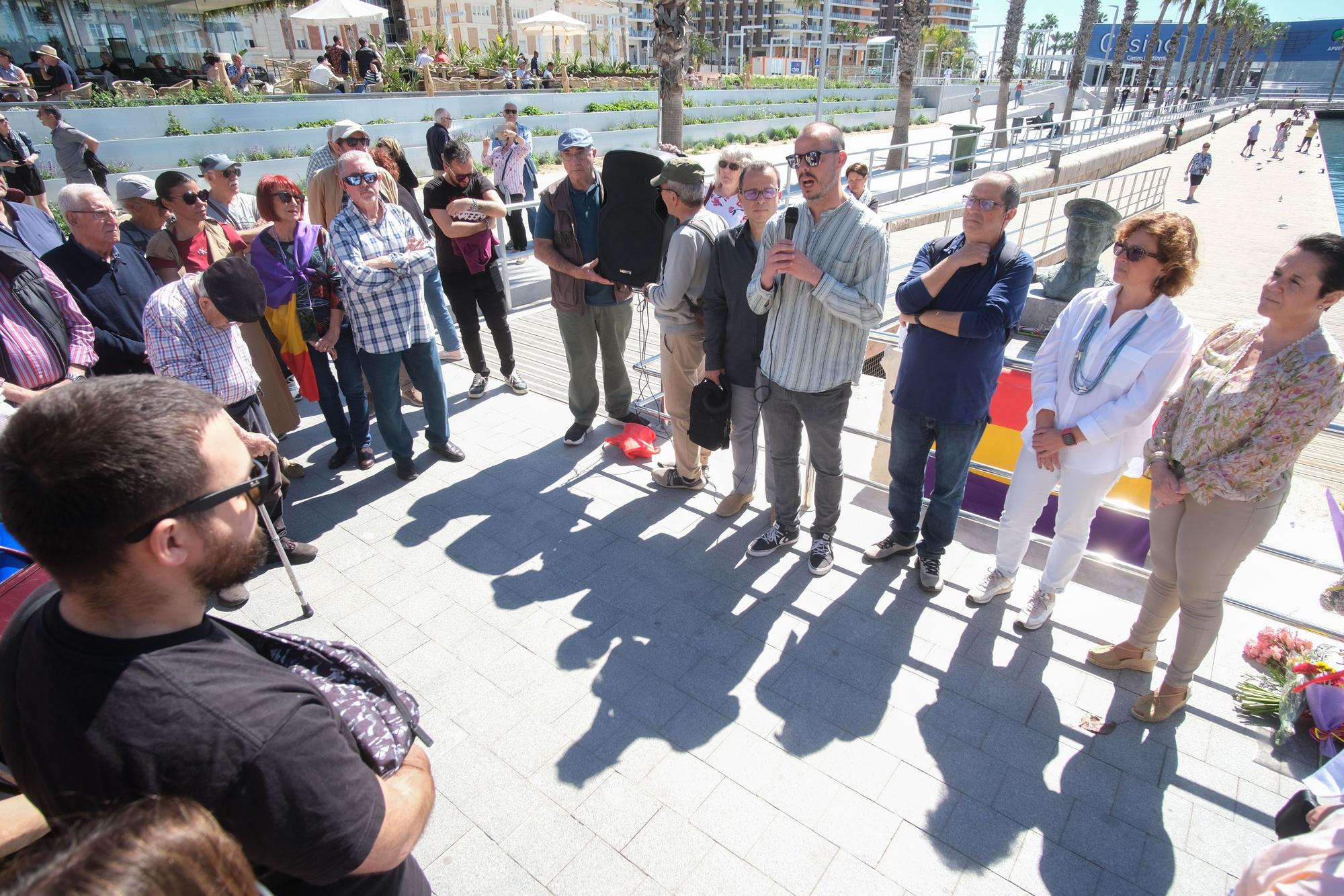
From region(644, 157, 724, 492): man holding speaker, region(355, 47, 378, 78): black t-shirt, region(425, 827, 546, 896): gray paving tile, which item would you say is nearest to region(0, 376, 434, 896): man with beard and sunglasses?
region(425, 827, 546, 896): gray paving tile

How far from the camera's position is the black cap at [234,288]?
3.16 metres

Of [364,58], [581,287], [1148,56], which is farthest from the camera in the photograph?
[1148,56]

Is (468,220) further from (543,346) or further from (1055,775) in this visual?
(1055,775)

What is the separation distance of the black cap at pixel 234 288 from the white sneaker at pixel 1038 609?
3.83m

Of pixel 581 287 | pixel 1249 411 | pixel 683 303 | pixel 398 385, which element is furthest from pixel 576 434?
pixel 1249 411

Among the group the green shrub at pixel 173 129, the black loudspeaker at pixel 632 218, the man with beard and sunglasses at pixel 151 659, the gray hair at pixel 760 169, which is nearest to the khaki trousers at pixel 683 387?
the black loudspeaker at pixel 632 218

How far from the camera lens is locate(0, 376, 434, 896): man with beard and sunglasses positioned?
3.32 feet

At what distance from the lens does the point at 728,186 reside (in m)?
4.44

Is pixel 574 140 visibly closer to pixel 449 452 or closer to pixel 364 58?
pixel 449 452

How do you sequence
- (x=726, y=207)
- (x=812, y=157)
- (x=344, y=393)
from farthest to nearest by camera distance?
(x=726, y=207) < (x=344, y=393) < (x=812, y=157)

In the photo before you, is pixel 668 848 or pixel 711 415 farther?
pixel 711 415

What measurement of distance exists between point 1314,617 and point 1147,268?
2334 millimetres

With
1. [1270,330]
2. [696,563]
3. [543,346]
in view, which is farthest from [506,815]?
[543,346]

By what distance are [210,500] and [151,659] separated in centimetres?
25
